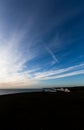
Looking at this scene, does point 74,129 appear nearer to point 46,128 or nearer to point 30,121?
point 46,128

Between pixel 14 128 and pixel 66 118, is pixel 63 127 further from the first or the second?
pixel 14 128

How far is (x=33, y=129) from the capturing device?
9.62 m

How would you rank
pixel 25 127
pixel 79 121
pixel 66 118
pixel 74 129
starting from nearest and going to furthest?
pixel 74 129, pixel 25 127, pixel 79 121, pixel 66 118

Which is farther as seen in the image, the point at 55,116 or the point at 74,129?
the point at 55,116

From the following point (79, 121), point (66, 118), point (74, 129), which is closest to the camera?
point (74, 129)

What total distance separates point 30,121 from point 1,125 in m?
2.12

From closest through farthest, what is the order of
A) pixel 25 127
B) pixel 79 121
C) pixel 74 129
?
pixel 74 129 → pixel 25 127 → pixel 79 121

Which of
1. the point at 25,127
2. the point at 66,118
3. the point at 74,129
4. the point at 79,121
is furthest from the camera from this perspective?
the point at 66,118

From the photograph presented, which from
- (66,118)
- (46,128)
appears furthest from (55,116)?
(46,128)

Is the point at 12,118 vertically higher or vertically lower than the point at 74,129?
higher

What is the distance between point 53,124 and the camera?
10711 mm

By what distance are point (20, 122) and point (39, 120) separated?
1455 millimetres

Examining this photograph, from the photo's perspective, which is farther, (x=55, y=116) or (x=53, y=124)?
(x=55, y=116)

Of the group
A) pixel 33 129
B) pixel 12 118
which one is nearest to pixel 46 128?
pixel 33 129
